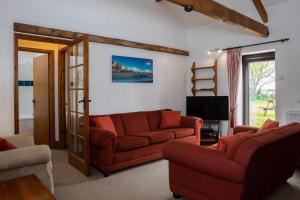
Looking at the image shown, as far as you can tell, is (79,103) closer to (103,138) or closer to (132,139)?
(103,138)

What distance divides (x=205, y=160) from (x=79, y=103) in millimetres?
2353

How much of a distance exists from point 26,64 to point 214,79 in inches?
207

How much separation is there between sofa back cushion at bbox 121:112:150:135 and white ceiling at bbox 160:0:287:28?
9.14 ft

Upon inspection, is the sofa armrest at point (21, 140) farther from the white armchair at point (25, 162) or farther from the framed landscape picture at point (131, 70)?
the framed landscape picture at point (131, 70)

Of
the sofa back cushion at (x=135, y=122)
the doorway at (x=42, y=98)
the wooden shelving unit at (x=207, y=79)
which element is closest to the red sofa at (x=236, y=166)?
the sofa back cushion at (x=135, y=122)

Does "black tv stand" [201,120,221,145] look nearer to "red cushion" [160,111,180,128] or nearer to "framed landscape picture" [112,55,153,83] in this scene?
"red cushion" [160,111,180,128]

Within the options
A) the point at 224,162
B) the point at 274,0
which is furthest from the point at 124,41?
the point at 224,162

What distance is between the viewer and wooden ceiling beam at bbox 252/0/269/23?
15.5 feet

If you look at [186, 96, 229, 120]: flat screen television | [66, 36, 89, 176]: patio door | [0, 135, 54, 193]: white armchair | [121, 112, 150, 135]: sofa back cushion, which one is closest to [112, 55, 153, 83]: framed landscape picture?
[121, 112, 150, 135]: sofa back cushion

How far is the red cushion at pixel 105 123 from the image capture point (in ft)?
13.1

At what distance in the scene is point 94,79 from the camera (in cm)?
457

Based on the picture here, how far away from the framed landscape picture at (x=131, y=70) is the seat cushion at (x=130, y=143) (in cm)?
149

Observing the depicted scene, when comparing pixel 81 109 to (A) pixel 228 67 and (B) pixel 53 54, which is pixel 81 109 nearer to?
(B) pixel 53 54

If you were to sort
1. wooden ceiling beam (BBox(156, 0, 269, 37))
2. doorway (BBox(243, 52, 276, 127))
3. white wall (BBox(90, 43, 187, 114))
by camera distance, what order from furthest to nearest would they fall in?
doorway (BBox(243, 52, 276, 127))
white wall (BBox(90, 43, 187, 114))
wooden ceiling beam (BBox(156, 0, 269, 37))
